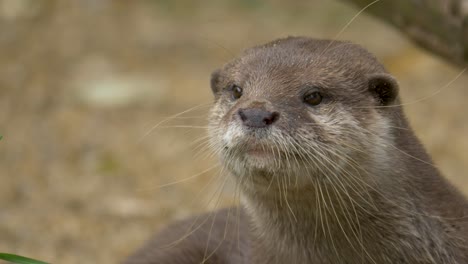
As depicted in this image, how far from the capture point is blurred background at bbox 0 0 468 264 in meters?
5.37

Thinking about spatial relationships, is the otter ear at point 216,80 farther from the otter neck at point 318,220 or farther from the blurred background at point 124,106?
A: the blurred background at point 124,106

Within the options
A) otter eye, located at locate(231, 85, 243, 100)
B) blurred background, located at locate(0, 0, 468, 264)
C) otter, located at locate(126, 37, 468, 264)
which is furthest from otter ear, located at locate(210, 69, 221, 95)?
blurred background, located at locate(0, 0, 468, 264)

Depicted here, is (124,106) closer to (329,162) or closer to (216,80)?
(216,80)

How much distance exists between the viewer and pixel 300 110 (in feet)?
9.50

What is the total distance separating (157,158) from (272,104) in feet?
10.5

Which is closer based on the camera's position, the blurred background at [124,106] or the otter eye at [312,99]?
the otter eye at [312,99]

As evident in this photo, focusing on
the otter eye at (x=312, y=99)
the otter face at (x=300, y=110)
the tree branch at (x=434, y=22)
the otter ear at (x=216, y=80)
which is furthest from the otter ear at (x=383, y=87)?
the tree branch at (x=434, y=22)

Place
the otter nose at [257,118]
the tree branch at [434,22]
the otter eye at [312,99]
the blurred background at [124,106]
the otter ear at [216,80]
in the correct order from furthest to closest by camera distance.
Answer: the blurred background at [124,106], the tree branch at [434,22], the otter ear at [216,80], the otter eye at [312,99], the otter nose at [257,118]

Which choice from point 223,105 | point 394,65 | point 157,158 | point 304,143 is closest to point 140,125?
point 157,158

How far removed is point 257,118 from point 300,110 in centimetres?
20

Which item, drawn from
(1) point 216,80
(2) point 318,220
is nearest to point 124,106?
(1) point 216,80

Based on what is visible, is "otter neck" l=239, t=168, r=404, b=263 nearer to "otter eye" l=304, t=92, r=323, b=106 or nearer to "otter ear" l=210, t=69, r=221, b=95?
"otter eye" l=304, t=92, r=323, b=106

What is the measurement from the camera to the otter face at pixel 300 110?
2.78 meters

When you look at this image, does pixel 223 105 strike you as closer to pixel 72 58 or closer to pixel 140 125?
pixel 140 125
